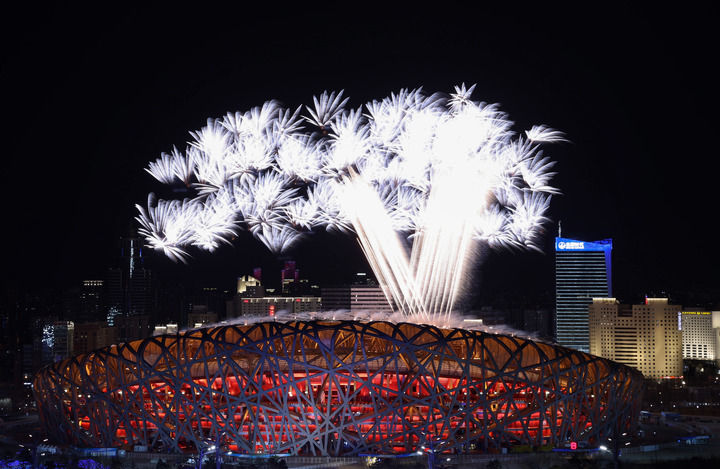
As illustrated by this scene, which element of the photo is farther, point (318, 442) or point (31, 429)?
point (31, 429)

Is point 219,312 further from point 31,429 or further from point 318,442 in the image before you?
point 318,442

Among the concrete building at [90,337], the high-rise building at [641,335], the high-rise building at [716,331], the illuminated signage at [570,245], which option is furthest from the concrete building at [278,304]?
the high-rise building at [716,331]

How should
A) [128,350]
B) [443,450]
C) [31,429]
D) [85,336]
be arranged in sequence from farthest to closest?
[85,336] → [31,429] → [128,350] → [443,450]

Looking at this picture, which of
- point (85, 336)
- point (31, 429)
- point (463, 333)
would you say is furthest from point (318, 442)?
point (85, 336)

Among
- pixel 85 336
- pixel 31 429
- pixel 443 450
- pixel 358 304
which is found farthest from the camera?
pixel 358 304

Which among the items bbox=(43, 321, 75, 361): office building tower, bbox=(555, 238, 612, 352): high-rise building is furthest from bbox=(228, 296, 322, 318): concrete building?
bbox=(555, 238, 612, 352): high-rise building

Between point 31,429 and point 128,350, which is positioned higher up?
point 128,350

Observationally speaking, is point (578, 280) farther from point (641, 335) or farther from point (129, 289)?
point (129, 289)
